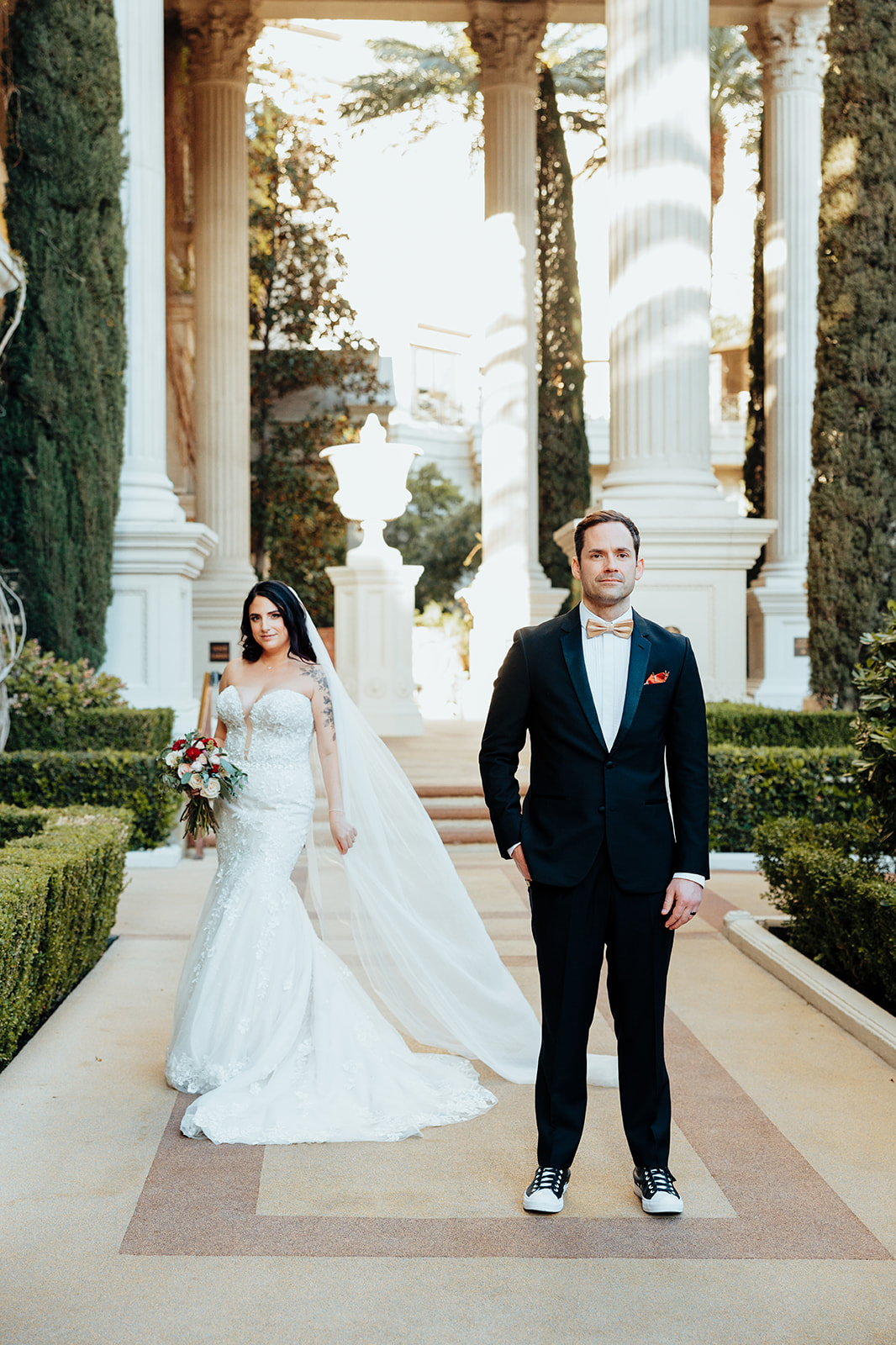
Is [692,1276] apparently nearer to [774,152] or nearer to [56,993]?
[56,993]

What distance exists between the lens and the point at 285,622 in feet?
17.4

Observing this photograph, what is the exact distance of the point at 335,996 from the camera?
16.3 ft

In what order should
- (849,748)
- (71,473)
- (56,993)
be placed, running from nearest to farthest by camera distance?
(56,993), (849,748), (71,473)

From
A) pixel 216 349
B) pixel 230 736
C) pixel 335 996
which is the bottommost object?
pixel 335 996

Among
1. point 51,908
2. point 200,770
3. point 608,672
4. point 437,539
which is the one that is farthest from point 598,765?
point 437,539

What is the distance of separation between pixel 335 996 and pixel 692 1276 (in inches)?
74.0

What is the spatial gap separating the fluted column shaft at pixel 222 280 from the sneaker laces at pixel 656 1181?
1495 centimetres

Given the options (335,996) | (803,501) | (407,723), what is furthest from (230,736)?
(803,501)

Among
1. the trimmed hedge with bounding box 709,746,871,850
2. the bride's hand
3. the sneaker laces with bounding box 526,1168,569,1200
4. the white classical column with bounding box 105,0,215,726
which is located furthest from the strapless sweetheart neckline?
the white classical column with bounding box 105,0,215,726

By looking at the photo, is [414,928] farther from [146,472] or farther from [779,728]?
[146,472]

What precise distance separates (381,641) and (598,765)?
13060 mm

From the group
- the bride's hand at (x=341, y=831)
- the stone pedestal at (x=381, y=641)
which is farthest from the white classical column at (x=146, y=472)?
the bride's hand at (x=341, y=831)

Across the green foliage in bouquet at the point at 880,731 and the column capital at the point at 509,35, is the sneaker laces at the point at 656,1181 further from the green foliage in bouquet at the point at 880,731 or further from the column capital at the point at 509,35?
the column capital at the point at 509,35

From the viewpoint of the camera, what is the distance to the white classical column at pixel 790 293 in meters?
17.3
